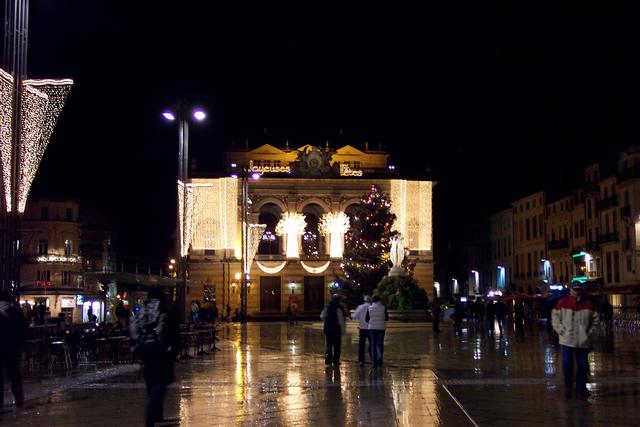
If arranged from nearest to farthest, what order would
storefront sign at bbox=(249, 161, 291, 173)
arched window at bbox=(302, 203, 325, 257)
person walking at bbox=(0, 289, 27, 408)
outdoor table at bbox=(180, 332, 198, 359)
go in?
person walking at bbox=(0, 289, 27, 408), outdoor table at bbox=(180, 332, 198, 359), arched window at bbox=(302, 203, 325, 257), storefront sign at bbox=(249, 161, 291, 173)

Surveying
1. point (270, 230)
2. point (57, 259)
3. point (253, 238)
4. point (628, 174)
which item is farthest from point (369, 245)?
point (57, 259)

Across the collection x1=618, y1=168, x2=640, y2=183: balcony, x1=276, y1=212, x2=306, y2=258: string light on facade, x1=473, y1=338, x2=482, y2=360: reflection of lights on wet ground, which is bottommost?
x1=473, y1=338, x2=482, y2=360: reflection of lights on wet ground

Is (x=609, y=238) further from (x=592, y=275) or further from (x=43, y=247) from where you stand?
(x=43, y=247)

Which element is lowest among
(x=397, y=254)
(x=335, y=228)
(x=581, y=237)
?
(x=397, y=254)

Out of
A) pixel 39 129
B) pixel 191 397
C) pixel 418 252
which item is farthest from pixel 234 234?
pixel 191 397

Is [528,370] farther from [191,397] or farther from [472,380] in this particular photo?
[191,397]

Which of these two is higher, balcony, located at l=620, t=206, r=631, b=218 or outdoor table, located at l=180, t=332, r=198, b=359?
balcony, located at l=620, t=206, r=631, b=218

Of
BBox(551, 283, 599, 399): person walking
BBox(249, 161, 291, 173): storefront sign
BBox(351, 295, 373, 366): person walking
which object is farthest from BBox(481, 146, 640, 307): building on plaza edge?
BBox(551, 283, 599, 399): person walking

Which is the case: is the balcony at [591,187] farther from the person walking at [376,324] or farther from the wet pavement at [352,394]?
the person walking at [376,324]

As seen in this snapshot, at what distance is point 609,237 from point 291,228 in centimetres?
2594

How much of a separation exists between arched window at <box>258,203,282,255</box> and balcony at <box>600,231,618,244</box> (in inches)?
1092

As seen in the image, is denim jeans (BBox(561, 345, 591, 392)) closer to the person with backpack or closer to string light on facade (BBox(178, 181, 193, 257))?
the person with backpack

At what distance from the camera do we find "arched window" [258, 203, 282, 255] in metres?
74.8

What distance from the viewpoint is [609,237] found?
65.6 meters
